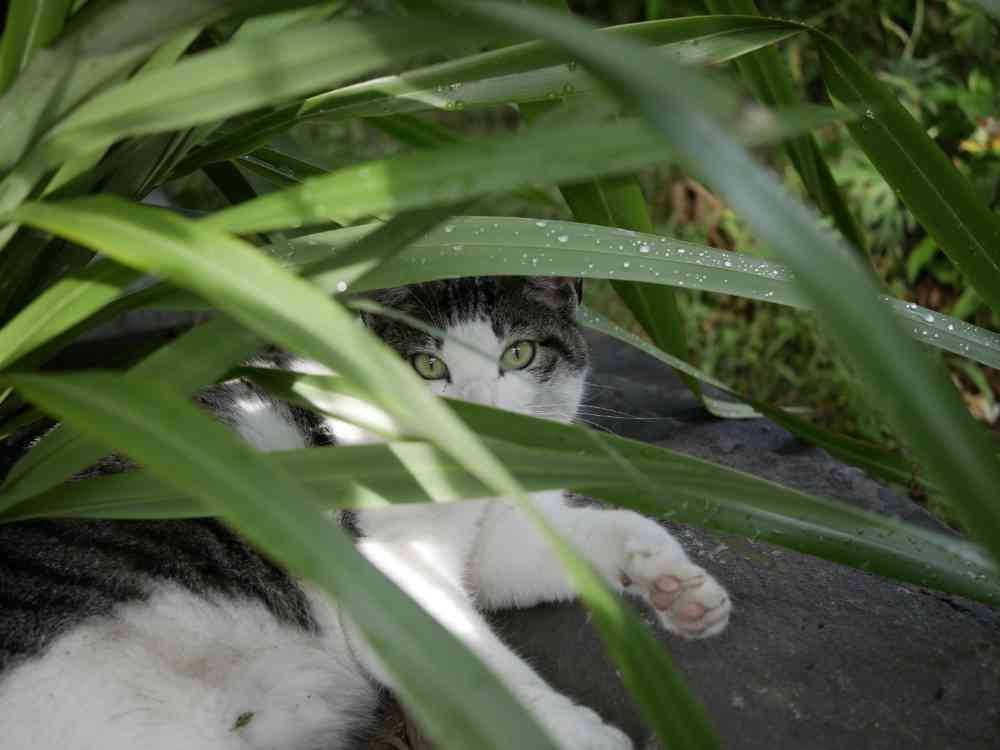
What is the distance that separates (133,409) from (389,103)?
0.40m

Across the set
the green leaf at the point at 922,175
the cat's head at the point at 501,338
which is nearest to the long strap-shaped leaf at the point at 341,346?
the green leaf at the point at 922,175

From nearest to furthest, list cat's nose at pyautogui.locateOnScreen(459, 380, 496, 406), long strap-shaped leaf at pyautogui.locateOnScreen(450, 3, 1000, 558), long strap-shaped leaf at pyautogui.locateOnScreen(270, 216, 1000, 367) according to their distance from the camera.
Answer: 1. long strap-shaped leaf at pyautogui.locateOnScreen(450, 3, 1000, 558)
2. long strap-shaped leaf at pyautogui.locateOnScreen(270, 216, 1000, 367)
3. cat's nose at pyautogui.locateOnScreen(459, 380, 496, 406)

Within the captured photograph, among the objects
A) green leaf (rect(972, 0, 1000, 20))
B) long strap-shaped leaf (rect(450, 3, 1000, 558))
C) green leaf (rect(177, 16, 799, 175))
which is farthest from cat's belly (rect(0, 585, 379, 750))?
green leaf (rect(972, 0, 1000, 20))

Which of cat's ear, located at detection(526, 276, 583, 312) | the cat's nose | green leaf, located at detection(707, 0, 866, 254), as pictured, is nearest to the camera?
green leaf, located at detection(707, 0, 866, 254)

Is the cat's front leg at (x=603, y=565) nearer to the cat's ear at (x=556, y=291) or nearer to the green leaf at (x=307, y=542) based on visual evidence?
the cat's ear at (x=556, y=291)

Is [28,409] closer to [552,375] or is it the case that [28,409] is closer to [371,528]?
[371,528]

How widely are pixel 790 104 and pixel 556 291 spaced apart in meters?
0.40

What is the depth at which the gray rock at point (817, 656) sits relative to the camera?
768 mm

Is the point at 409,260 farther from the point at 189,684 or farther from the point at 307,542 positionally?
the point at 189,684

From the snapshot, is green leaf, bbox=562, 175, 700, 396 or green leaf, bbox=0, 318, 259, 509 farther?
green leaf, bbox=562, 175, 700, 396

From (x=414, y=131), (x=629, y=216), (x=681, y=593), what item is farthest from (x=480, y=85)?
(x=681, y=593)

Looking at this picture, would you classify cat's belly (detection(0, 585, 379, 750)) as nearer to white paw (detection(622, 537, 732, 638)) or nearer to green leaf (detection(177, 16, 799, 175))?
white paw (detection(622, 537, 732, 638))

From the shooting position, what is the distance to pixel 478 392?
3.65 ft

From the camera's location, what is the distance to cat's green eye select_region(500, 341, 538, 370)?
121 cm
